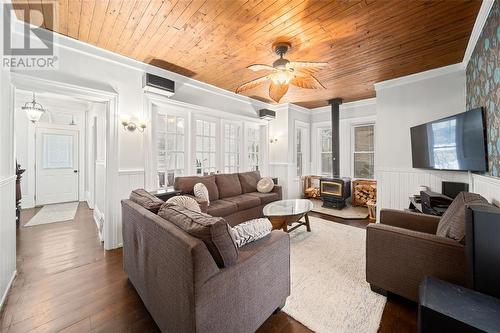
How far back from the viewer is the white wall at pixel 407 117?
332 centimetres

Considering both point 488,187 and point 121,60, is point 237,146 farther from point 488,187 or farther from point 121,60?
point 488,187

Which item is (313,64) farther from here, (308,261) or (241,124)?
(241,124)

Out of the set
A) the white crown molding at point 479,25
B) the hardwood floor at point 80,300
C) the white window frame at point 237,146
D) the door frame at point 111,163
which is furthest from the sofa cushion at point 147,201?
the white crown molding at point 479,25

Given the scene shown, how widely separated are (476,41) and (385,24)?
1.20m

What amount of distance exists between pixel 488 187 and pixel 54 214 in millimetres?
7191

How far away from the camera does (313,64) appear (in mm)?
2361

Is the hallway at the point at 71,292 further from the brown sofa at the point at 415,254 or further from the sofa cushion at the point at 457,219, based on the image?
the sofa cushion at the point at 457,219

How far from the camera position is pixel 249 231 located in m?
1.54

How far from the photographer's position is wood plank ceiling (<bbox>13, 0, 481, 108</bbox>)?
2.00 metres

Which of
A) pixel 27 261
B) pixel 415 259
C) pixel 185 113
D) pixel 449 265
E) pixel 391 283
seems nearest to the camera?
pixel 449 265

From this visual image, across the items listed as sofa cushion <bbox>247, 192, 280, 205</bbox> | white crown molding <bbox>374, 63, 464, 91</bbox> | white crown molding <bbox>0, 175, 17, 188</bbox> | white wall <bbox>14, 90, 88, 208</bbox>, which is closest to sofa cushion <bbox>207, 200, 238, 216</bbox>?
sofa cushion <bbox>247, 192, 280, 205</bbox>

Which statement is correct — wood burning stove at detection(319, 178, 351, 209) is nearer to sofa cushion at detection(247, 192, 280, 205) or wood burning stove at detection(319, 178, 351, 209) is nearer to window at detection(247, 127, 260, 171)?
sofa cushion at detection(247, 192, 280, 205)

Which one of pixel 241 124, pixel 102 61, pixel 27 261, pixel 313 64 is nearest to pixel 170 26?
pixel 102 61

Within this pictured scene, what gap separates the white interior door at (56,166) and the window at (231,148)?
4.54m
